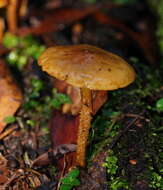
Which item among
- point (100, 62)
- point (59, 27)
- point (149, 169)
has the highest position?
point (100, 62)

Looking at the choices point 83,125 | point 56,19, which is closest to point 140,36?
point 56,19

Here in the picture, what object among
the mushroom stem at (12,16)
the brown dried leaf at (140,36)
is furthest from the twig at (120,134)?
the mushroom stem at (12,16)

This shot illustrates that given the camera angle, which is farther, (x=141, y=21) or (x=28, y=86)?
(x=141, y=21)

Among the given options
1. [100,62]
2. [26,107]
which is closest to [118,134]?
[100,62]

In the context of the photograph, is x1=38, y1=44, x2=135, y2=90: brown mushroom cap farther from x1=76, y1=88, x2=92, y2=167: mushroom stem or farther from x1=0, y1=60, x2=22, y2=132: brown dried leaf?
x1=0, y1=60, x2=22, y2=132: brown dried leaf

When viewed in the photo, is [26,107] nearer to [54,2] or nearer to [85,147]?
[85,147]

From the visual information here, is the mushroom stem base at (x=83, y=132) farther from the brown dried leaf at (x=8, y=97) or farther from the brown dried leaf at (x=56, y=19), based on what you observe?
the brown dried leaf at (x=56, y=19)
